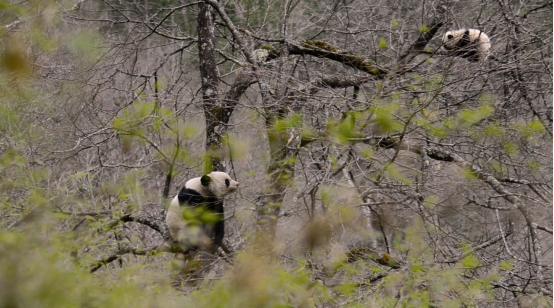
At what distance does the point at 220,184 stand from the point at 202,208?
71cm

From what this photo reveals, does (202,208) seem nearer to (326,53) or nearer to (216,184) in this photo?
(216,184)

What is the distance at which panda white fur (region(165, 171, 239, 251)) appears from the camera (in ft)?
18.0

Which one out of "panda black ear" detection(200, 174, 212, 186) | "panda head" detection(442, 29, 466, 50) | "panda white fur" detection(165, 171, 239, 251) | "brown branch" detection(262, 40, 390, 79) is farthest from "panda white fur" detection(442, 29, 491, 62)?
"panda black ear" detection(200, 174, 212, 186)

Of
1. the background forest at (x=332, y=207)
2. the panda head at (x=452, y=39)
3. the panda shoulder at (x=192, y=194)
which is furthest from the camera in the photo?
the panda shoulder at (x=192, y=194)

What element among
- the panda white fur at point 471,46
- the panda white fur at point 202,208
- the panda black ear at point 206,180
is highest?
the panda white fur at point 471,46

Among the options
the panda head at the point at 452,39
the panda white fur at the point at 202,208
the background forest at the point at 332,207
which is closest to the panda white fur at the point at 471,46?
the panda head at the point at 452,39

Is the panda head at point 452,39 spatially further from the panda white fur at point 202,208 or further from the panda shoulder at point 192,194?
the panda shoulder at point 192,194

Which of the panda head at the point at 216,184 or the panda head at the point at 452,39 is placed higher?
the panda head at the point at 452,39

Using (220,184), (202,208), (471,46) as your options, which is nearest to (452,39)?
(471,46)

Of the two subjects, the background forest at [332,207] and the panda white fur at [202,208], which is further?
the panda white fur at [202,208]

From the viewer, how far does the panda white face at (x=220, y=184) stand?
19.9ft

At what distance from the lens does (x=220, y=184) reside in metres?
6.22

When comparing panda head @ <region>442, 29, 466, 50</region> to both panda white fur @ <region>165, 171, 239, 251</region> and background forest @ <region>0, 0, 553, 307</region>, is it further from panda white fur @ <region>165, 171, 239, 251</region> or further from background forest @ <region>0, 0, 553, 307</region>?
panda white fur @ <region>165, 171, 239, 251</region>

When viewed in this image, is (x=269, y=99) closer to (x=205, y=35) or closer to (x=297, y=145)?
(x=297, y=145)
